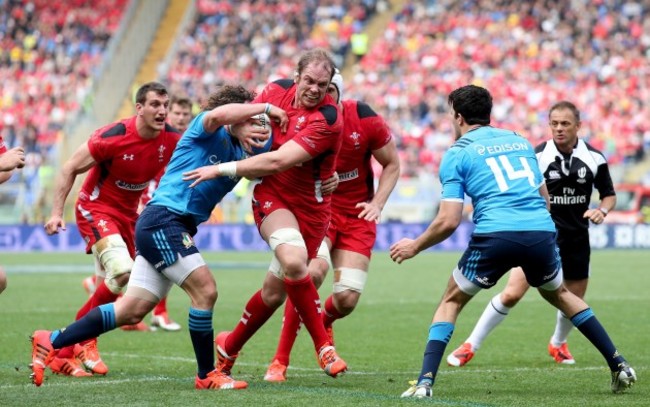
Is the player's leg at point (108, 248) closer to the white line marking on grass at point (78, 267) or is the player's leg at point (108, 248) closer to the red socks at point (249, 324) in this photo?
the red socks at point (249, 324)

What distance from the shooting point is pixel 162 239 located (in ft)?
27.8

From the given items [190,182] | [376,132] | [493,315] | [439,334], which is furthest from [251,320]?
[493,315]

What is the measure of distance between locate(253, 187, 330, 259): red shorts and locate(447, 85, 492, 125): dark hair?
1.49m

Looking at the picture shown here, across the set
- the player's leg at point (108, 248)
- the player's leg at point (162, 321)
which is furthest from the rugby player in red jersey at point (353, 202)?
the player's leg at point (162, 321)

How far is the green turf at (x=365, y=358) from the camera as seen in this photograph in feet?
26.9

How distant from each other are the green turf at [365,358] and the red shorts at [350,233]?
1048 mm

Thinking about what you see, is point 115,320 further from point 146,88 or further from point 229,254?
point 229,254

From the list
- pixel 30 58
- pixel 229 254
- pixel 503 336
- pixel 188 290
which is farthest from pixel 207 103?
pixel 30 58

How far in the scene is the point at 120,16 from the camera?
157ft

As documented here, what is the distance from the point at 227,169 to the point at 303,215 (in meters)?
1.07

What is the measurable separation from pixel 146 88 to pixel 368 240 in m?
2.34

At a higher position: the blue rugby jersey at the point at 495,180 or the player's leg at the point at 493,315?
the blue rugby jersey at the point at 495,180

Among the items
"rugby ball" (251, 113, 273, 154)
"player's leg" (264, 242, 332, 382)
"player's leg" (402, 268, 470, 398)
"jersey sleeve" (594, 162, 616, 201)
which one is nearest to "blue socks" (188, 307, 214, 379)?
"player's leg" (264, 242, 332, 382)

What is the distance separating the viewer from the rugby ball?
8734mm
